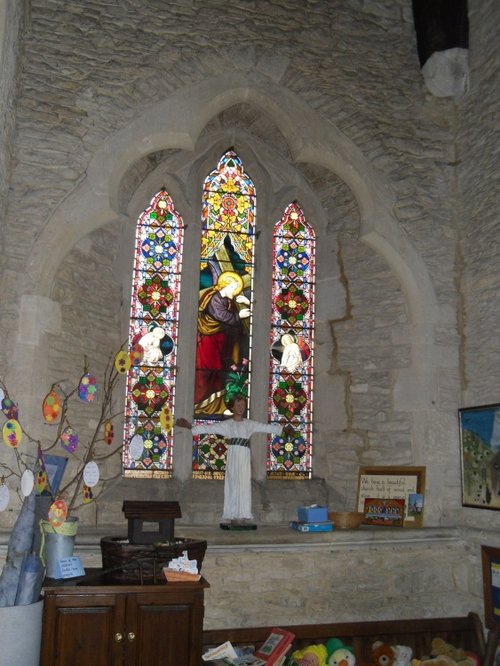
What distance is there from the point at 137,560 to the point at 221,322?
283 centimetres

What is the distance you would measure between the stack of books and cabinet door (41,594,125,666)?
1.81 meters

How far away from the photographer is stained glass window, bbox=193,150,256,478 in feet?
19.8

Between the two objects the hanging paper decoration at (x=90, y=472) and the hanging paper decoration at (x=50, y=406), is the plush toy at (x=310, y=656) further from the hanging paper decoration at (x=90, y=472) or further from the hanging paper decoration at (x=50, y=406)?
the hanging paper decoration at (x=50, y=406)

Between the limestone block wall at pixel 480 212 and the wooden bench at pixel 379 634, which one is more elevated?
the limestone block wall at pixel 480 212

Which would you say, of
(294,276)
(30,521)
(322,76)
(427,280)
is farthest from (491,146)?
(30,521)

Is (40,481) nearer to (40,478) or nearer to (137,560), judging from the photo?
(40,478)

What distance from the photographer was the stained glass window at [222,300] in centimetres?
604

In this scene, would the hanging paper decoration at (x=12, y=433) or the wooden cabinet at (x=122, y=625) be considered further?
the hanging paper decoration at (x=12, y=433)

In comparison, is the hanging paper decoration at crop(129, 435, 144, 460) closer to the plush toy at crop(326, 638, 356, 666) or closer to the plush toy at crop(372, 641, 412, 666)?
the plush toy at crop(326, 638, 356, 666)

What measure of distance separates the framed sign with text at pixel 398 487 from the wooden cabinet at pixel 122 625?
224cm

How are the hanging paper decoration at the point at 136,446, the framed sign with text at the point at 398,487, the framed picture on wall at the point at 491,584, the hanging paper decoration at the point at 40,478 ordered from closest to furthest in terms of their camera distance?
the hanging paper decoration at the point at 40,478, the hanging paper decoration at the point at 136,446, the framed picture on wall at the point at 491,584, the framed sign with text at the point at 398,487

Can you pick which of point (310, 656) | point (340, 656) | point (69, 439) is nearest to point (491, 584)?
point (340, 656)

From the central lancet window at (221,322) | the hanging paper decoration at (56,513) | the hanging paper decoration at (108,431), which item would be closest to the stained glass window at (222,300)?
the central lancet window at (221,322)

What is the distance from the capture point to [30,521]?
363 cm
